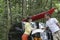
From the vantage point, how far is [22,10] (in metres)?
12.1

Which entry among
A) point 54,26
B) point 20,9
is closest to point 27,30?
point 54,26

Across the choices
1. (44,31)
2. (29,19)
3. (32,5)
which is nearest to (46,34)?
(44,31)

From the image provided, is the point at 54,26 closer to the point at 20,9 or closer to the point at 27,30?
the point at 27,30

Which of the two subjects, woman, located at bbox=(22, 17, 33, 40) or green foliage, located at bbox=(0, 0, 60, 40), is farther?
green foliage, located at bbox=(0, 0, 60, 40)

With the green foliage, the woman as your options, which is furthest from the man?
the green foliage

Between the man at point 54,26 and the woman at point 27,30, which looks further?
the man at point 54,26

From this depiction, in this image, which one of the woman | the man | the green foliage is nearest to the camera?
the woman

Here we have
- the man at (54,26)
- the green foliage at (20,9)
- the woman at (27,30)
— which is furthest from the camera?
the green foliage at (20,9)

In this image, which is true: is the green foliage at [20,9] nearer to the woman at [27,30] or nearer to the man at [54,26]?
the woman at [27,30]

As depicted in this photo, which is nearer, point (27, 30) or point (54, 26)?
point (27, 30)

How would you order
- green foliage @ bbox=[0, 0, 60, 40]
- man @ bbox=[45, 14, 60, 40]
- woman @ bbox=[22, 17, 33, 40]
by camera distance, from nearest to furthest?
woman @ bbox=[22, 17, 33, 40]
man @ bbox=[45, 14, 60, 40]
green foliage @ bbox=[0, 0, 60, 40]

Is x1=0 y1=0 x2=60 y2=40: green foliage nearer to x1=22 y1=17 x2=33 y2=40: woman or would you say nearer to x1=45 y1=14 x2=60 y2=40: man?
x1=22 y1=17 x2=33 y2=40: woman

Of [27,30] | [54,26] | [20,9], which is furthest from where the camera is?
[20,9]

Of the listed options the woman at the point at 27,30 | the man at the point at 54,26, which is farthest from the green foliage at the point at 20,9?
the man at the point at 54,26
